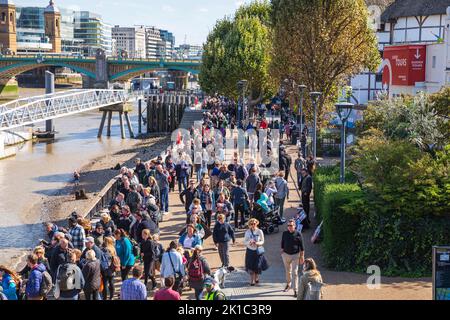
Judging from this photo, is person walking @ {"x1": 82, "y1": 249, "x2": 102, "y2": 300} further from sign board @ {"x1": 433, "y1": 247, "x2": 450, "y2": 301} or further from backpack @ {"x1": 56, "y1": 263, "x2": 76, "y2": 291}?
sign board @ {"x1": 433, "y1": 247, "x2": 450, "y2": 301}

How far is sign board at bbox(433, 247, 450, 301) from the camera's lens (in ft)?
30.7

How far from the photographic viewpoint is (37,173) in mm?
36688

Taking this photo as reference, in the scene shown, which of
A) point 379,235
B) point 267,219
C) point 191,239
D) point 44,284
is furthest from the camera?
point 267,219

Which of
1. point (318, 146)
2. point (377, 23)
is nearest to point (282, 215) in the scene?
point (318, 146)

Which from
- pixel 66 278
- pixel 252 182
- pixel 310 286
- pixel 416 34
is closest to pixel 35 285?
pixel 66 278

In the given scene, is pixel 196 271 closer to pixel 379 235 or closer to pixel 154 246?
pixel 154 246

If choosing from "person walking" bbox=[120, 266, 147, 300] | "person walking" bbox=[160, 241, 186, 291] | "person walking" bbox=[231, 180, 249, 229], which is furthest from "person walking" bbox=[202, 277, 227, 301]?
"person walking" bbox=[231, 180, 249, 229]

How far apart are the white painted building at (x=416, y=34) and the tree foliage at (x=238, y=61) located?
7031 millimetres

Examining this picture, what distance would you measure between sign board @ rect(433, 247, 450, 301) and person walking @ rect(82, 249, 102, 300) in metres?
5.15

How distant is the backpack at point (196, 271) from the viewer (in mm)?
10812

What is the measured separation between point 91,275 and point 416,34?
123ft

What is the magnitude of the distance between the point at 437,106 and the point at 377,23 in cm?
3376

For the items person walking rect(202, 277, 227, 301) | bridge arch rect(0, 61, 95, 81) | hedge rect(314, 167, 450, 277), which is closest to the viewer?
person walking rect(202, 277, 227, 301)

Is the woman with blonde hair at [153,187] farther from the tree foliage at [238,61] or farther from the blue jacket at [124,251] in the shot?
the tree foliage at [238,61]
